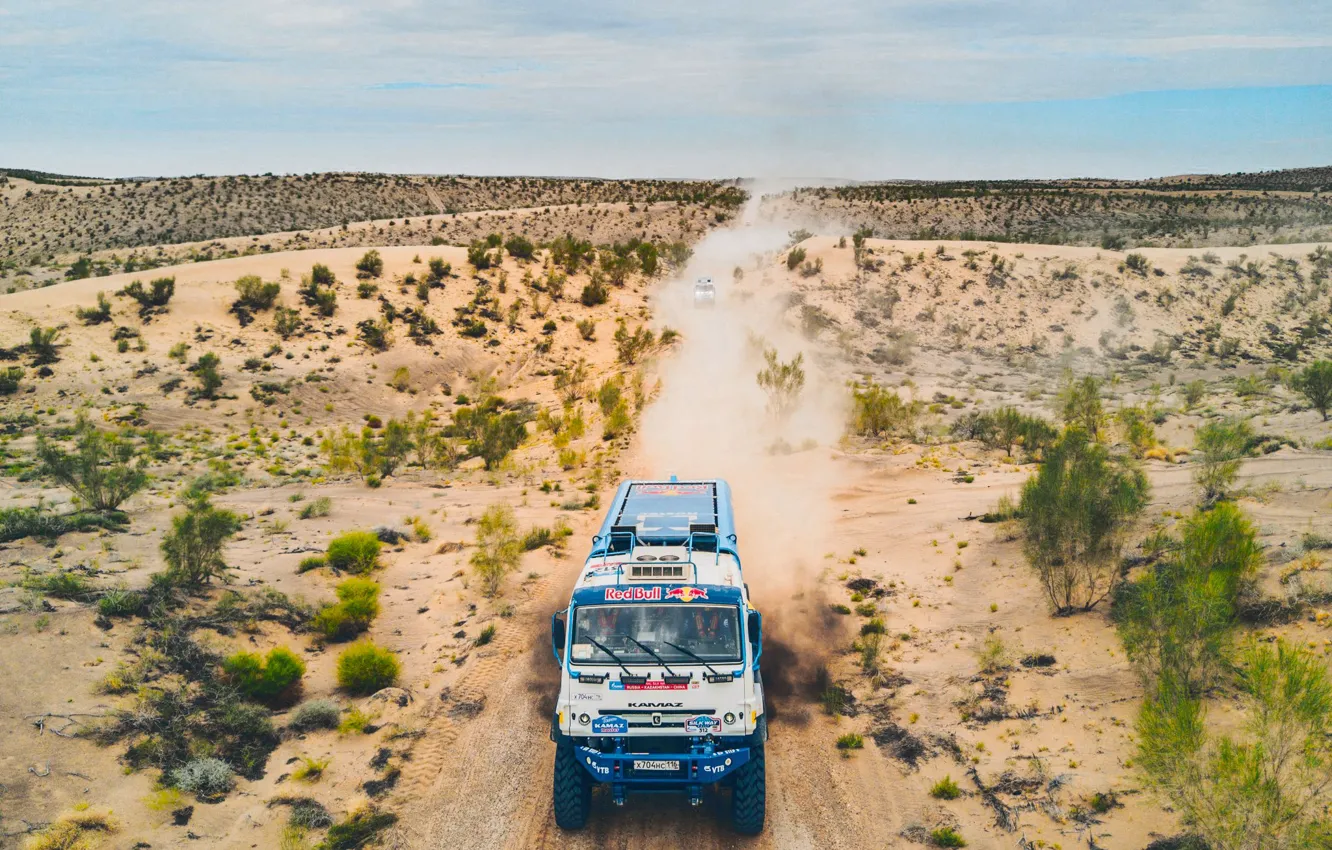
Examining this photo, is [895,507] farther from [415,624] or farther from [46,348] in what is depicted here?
[46,348]

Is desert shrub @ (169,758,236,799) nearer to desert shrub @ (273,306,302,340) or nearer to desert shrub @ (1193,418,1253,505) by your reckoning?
desert shrub @ (1193,418,1253,505)

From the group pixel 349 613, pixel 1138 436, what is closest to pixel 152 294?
pixel 349 613

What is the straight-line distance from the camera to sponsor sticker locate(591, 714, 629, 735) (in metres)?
9.58

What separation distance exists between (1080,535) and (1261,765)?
22.3ft

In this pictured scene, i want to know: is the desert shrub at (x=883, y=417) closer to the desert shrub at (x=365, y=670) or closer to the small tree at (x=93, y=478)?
the desert shrub at (x=365, y=670)

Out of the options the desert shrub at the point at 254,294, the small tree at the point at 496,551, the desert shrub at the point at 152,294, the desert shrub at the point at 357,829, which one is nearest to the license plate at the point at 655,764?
the desert shrub at the point at 357,829

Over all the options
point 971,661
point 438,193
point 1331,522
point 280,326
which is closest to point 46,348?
point 280,326

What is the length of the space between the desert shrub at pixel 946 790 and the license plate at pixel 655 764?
4047mm

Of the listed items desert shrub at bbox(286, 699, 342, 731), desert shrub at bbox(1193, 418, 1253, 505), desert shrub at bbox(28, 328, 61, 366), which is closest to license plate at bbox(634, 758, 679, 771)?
desert shrub at bbox(286, 699, 342, 731)

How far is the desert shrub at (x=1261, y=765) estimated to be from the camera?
26.9ft

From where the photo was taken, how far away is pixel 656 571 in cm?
1038

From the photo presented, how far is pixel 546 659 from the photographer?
15.0 m

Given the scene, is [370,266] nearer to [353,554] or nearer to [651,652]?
[353,554]

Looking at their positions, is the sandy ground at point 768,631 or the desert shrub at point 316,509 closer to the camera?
the sandy ground at point 768,631
